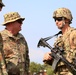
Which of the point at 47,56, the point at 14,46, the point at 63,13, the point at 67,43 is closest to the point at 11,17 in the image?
the point at 14,46

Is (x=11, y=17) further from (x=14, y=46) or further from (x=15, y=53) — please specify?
(x=15, y=53)

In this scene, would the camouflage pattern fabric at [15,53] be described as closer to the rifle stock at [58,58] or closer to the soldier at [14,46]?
the soldier at [14,46]

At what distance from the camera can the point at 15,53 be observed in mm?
7930

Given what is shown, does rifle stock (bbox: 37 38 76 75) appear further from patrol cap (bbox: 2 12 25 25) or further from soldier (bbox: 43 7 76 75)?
patrol cap (bbox: 2 12 25 25)

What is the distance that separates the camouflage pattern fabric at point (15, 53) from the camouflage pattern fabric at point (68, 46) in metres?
1.39

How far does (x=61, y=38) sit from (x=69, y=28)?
258 mm

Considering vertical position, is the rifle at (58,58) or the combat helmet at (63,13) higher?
the combat helmet at (63,13)

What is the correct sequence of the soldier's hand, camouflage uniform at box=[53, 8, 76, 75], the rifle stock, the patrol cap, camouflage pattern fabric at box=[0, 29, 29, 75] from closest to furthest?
1. the rifle stock
2. camouflage uniform at box=[53, 8, 76, 75]
3. the soldier's hand
4. camouflage pattern fabric at box=[0, 29, 29, 75]
5. the patrol cap

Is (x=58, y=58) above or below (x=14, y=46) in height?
below

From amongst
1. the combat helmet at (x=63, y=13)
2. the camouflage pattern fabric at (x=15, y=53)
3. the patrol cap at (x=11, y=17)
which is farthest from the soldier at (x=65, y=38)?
the patrol cap at (x=11, y=17)

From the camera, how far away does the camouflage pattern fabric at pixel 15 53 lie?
7.81 meters

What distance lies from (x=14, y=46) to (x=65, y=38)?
170cm

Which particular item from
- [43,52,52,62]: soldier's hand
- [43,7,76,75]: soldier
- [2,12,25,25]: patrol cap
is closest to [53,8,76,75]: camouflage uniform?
[43,7,76,75]: soldier

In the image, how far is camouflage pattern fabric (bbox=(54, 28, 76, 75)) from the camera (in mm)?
6535
